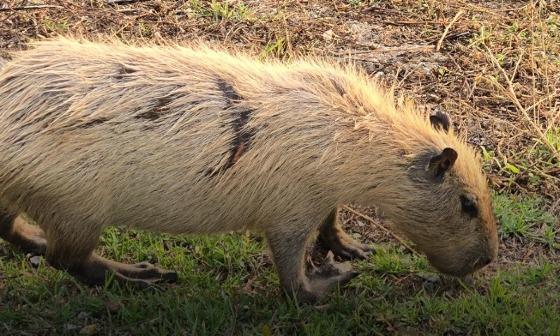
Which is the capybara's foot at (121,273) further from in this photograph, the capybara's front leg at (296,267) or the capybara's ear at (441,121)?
the capybara's ear at (441,121)

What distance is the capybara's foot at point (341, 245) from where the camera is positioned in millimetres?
4363

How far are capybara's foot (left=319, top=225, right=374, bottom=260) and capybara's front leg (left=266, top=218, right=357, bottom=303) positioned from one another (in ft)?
0.95

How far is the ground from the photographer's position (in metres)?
3.87

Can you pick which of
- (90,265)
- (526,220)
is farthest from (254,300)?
(526,220)

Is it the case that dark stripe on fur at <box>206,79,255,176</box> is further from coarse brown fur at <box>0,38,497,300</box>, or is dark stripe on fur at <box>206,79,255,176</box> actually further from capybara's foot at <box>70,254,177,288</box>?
capybara's foot at <box>70,254,177,288</box>

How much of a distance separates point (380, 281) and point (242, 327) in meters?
0.77

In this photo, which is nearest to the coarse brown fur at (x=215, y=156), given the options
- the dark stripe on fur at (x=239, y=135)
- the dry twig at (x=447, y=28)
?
the dark stripe on fur at (x=239, y=135)

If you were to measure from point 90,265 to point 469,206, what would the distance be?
1.76 metres

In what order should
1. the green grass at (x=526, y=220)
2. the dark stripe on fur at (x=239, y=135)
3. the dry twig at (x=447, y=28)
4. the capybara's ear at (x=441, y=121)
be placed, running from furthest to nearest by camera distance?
the dry twig at (x=447, y=28)
the green grass at (x=526, y=220)
the capybara's ear at (x=441, y=121)
the dark stripe on fur at (x=239, y=135)

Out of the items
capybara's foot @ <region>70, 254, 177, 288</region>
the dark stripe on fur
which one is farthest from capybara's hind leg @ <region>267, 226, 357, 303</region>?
capybara's foot @ <region>70, 254, 177, 288</region>

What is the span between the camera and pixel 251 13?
601cm

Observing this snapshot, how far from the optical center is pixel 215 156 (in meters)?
3.64

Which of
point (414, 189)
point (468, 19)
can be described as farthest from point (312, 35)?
point (414, 189)

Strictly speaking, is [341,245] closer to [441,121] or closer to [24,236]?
[441,121]
